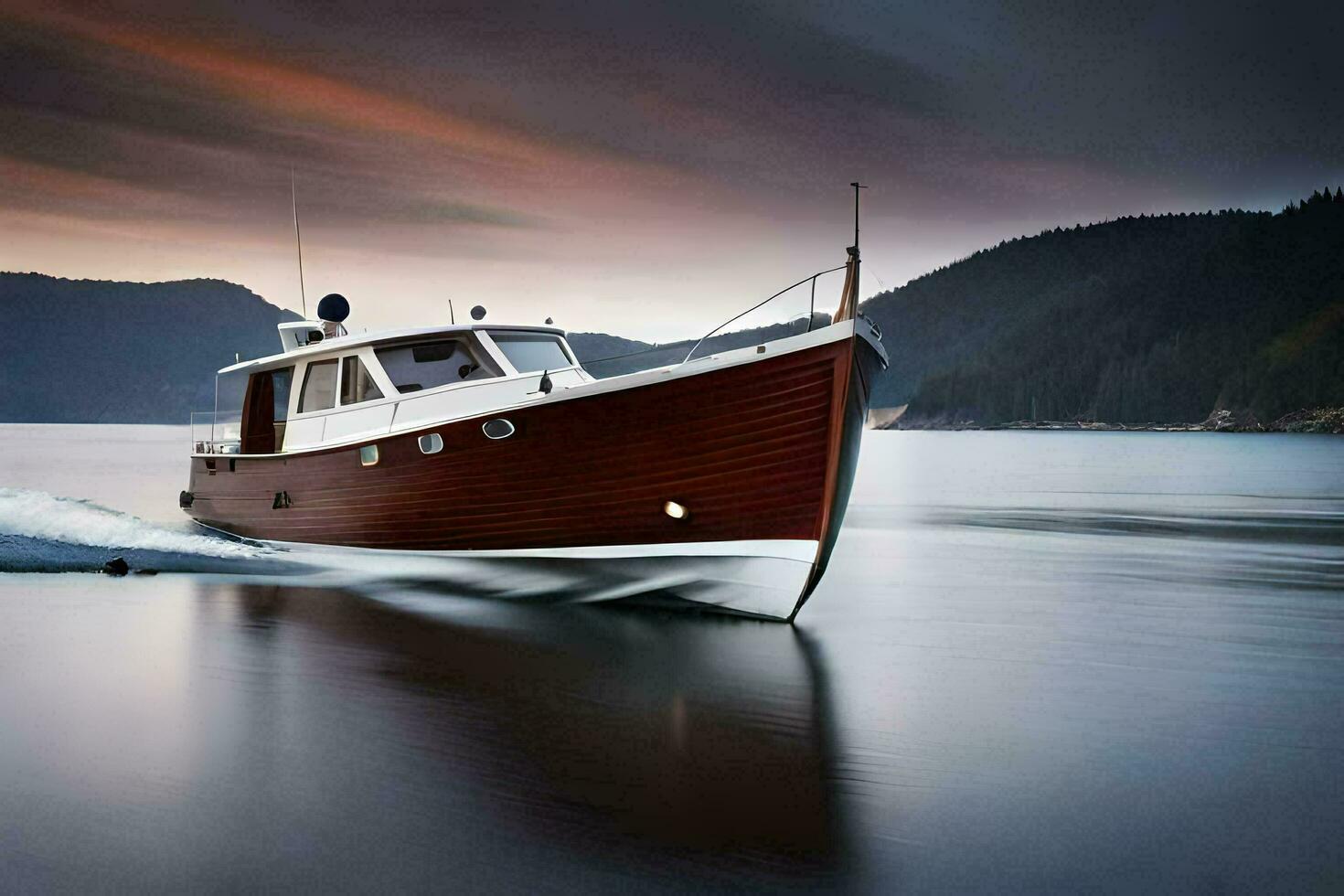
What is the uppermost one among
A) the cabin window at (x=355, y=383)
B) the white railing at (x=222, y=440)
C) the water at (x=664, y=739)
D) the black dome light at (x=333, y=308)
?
the black dome light at (x=333, y=308)

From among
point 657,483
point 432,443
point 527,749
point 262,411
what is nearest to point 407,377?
point 432,443

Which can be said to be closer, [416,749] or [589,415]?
[416,749]

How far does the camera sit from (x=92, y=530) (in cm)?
1858

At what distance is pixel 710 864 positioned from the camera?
4906 mm

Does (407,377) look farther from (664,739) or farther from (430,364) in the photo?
(664,739)

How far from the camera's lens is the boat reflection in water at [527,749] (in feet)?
16.5

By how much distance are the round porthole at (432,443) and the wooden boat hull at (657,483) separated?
8cm

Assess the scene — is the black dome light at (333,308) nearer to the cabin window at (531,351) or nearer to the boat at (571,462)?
the boat at (571,462)

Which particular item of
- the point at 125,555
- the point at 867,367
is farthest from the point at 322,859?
the point at 125,555

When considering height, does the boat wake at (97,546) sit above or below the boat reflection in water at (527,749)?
above

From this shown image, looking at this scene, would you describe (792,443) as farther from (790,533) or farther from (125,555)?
(125,555)

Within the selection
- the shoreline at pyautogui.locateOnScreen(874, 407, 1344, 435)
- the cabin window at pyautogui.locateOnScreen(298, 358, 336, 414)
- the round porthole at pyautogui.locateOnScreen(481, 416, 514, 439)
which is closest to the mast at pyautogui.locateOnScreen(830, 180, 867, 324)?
the round porthole at pyautogui.locateOnScreen(481, 416, 514, 439)

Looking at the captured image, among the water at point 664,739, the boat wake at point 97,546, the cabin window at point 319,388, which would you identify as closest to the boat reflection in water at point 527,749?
the water at point 664,739

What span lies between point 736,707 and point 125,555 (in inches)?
488
